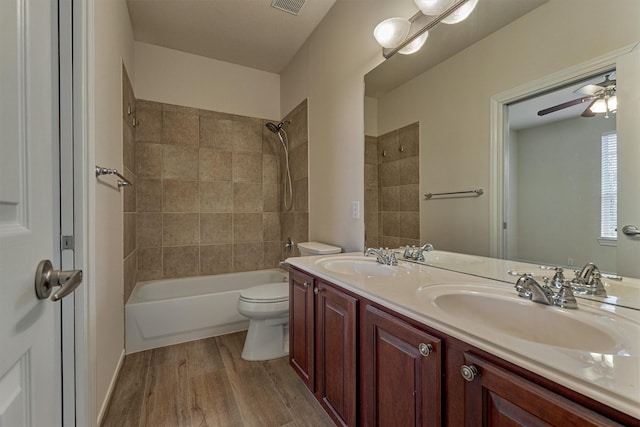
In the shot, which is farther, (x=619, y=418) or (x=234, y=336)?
(x=234, y=336)

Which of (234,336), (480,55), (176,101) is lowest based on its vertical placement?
(234,336)

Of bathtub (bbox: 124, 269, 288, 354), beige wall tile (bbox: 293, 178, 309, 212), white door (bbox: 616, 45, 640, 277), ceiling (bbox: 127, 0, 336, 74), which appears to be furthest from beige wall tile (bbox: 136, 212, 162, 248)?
white door (bbox: 616, 45, 640, 277)

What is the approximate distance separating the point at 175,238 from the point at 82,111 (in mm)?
2071

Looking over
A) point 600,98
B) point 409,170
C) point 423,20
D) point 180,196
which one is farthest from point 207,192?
point 600,98

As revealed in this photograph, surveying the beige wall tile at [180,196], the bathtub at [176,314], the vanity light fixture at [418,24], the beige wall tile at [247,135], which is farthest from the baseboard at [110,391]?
the vanity light fixture at [418,24]

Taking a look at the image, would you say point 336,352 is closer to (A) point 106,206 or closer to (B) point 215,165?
(A) point 106,206

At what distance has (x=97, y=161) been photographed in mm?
1316

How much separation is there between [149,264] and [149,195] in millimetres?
660

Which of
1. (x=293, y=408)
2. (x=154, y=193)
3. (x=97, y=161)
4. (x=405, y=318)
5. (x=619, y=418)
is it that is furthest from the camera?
(x=154, y=193)

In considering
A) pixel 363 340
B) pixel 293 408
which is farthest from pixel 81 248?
pixel 293 408

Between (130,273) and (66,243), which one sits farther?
(130,273)

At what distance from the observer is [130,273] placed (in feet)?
7.41

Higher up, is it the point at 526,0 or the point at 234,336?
the point at 526,0

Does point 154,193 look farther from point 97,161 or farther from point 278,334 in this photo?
point 278,334
